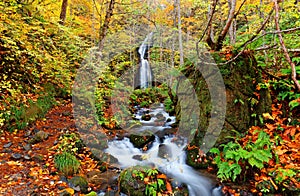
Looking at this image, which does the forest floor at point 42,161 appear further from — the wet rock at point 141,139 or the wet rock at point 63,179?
the wet rock at point 141,139

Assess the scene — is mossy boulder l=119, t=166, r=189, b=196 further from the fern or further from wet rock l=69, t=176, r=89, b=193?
the fern

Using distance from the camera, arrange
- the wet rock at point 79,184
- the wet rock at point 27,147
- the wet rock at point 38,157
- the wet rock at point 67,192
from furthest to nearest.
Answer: the wet rock at point 27,147, the wet rock at point 38,157, the wet rock at point 79,184, the wet rock at point 67,192

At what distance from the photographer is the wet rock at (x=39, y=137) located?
18.3 ft

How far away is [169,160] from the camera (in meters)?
5.82

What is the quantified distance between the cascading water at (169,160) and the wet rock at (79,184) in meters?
1.49

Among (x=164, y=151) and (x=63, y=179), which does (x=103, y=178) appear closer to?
(x=63, y=179)

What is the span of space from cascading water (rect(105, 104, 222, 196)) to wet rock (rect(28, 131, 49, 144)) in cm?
192

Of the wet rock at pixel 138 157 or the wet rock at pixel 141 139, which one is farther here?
the wet rock at pixel 141 139

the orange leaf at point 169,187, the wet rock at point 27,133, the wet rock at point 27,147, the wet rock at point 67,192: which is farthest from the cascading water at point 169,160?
the wet rock at point 27,133

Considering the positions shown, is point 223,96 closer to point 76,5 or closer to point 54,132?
point 54,132

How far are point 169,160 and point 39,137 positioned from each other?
388cm

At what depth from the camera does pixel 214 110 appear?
5.70m

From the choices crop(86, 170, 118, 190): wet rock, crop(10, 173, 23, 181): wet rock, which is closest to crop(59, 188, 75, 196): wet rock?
crop(86, 170, 118, 190): wet rock

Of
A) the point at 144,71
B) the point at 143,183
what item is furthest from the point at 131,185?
the point at 144,71
